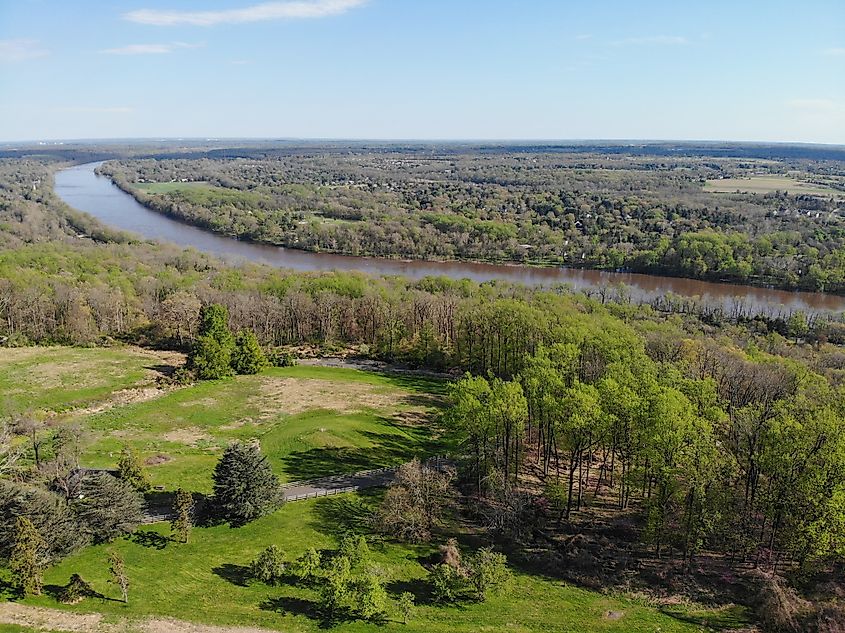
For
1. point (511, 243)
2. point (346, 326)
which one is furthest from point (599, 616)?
point (511, 243)

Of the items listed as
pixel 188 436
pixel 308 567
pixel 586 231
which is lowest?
pixel 188 436

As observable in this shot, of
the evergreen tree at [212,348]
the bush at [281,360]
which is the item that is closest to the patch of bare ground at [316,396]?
the bush at [281,360]

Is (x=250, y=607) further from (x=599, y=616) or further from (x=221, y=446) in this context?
(x=221, y=446)

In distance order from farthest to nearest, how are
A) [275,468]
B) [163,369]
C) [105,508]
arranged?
[163,369]
[275,468]
[105,508]

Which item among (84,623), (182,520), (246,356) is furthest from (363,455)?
(246,356)

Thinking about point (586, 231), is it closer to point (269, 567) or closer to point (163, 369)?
point (163, 369)

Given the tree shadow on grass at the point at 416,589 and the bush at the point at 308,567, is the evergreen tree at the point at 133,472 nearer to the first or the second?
the bush at the point at 308,567
